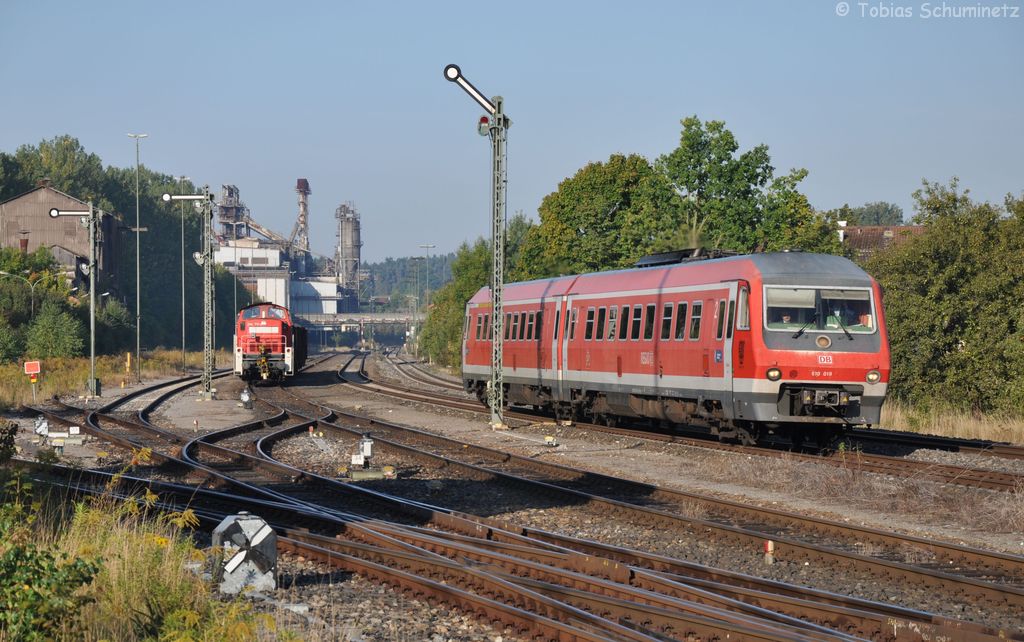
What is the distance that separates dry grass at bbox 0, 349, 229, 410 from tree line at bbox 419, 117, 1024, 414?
19.0 metres

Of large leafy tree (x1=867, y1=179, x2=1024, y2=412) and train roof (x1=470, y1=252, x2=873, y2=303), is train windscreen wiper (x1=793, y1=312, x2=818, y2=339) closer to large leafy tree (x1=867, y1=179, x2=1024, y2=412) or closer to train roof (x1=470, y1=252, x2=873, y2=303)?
train roof (x1=470, y1=252, x2=873, y2=303)

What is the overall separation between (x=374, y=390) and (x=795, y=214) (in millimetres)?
21398

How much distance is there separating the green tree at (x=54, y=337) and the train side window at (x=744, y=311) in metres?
45.3

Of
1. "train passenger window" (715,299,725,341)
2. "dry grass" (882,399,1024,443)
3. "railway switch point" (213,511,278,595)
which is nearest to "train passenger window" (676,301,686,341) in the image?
"train passenger window" (715,299,725,341)

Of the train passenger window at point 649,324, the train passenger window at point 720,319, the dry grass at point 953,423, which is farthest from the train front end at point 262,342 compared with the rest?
the train passenger window at point 720,319

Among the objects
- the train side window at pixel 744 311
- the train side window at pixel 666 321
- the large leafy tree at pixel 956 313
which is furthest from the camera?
the large leafy tree at pixel 956 313

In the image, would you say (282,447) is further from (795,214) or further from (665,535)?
(795,214)

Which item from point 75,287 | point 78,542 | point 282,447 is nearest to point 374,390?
point 282,447

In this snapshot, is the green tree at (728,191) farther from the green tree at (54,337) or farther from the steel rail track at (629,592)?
the steel rail track at (629,592)

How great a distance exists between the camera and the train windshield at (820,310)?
19.2 m

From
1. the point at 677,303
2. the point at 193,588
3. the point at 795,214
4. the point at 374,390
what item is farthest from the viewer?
the point at 795,214

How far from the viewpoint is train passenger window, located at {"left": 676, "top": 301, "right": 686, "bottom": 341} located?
71.0 ft

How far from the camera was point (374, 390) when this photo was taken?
142ft

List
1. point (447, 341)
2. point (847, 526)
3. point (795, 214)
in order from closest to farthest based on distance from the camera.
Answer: point (847, 526)
point (795, 214)
point (447, 341)
